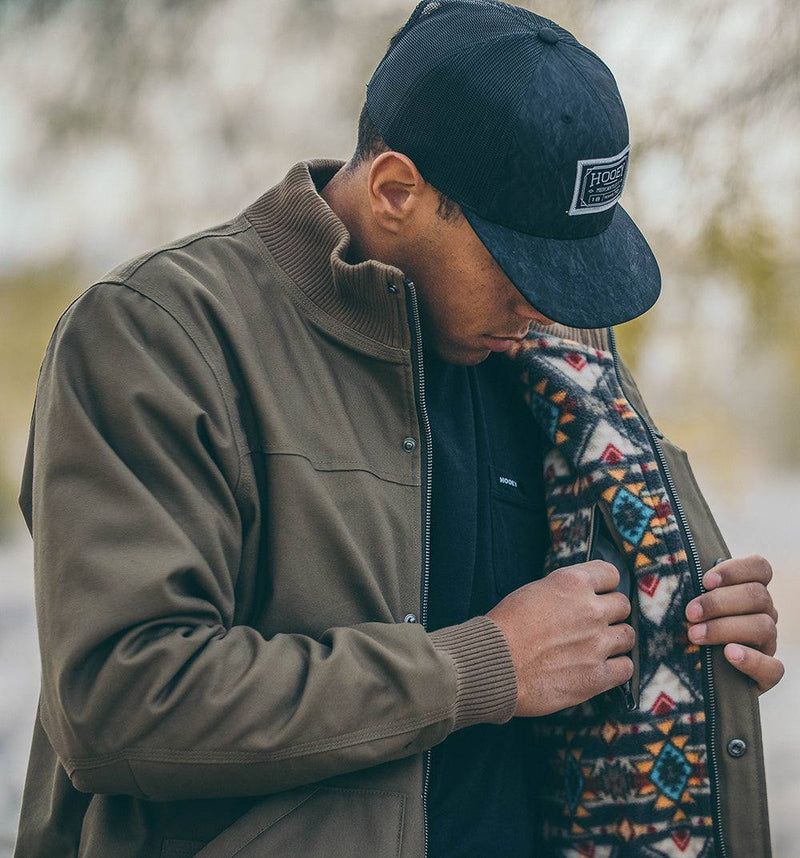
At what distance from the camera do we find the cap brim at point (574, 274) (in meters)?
1.36

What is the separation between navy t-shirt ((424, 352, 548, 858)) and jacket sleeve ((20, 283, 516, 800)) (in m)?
0.22

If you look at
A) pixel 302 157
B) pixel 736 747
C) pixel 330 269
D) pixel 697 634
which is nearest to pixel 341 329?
pixel 330 269

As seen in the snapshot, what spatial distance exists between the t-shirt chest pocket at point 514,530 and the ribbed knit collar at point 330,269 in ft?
1.04

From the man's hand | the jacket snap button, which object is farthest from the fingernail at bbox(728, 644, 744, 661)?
the jacket snap button

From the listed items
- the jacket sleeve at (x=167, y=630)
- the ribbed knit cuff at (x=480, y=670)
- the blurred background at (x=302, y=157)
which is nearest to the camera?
the jacket sleeve at (x=167, y=630)

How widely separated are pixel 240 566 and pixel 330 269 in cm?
41

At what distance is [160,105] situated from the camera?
3.33 metres

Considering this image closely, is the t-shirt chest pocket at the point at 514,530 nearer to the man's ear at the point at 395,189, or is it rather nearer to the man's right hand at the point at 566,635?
the man's right hand at the point at 566,635

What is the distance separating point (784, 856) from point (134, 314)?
2770 millimetres

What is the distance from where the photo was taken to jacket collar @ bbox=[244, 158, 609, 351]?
1380mm

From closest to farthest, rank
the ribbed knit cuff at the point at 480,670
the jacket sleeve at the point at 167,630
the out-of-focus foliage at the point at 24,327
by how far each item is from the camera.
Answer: the jacket sleeve at the point at 167,630 → the ribbed knit cuff at the point at 480,670 → the out-of-focus foliage at the point at 24,327

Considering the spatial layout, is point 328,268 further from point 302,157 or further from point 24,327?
point 24,327

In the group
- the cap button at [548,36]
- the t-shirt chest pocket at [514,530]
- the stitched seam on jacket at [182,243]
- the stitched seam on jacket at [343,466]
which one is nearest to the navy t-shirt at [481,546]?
the t-shirt chest pocket at [514,530]

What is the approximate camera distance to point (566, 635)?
4.58 ft
